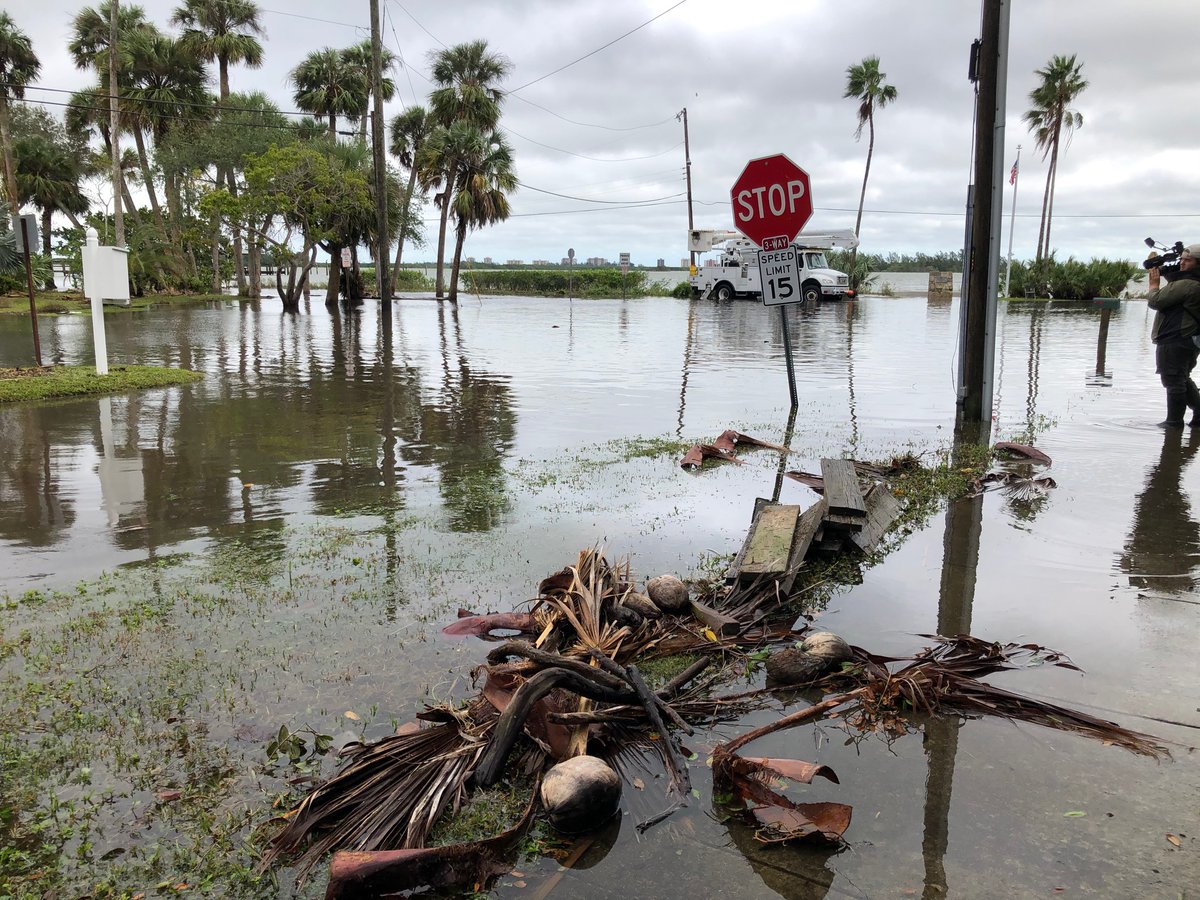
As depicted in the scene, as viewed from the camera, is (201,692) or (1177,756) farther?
(201,692)

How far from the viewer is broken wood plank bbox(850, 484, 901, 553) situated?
18.9ft

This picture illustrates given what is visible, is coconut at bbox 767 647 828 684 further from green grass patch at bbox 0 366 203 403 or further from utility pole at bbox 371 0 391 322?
utility pole at bbox 371 0 391 322

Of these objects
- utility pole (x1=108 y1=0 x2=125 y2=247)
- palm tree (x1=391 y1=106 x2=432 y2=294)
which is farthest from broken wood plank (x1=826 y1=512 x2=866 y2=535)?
palm tree (x1=391 y1=106 x2=432 y2=294)

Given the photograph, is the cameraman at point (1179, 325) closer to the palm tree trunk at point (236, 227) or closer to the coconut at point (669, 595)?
the coconut at point (669, 595)

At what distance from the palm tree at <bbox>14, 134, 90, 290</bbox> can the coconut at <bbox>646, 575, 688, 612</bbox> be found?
52.8 m

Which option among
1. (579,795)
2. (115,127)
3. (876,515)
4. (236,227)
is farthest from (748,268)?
(579,795)

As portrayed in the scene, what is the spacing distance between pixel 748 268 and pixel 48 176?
40.2m

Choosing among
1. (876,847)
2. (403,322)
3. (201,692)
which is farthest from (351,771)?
(403,322)

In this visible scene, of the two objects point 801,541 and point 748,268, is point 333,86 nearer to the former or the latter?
point 748,268

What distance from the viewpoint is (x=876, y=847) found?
2.83 m

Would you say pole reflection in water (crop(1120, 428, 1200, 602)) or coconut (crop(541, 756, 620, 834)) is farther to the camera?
pole reflection in water (crop(1120, 428, 1200, 602))

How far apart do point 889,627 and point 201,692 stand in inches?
131

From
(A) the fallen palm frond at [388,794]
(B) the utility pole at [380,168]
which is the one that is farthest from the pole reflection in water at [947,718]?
(B) the utility pole at [380,168]

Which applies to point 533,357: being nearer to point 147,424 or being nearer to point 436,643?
point 147,424
